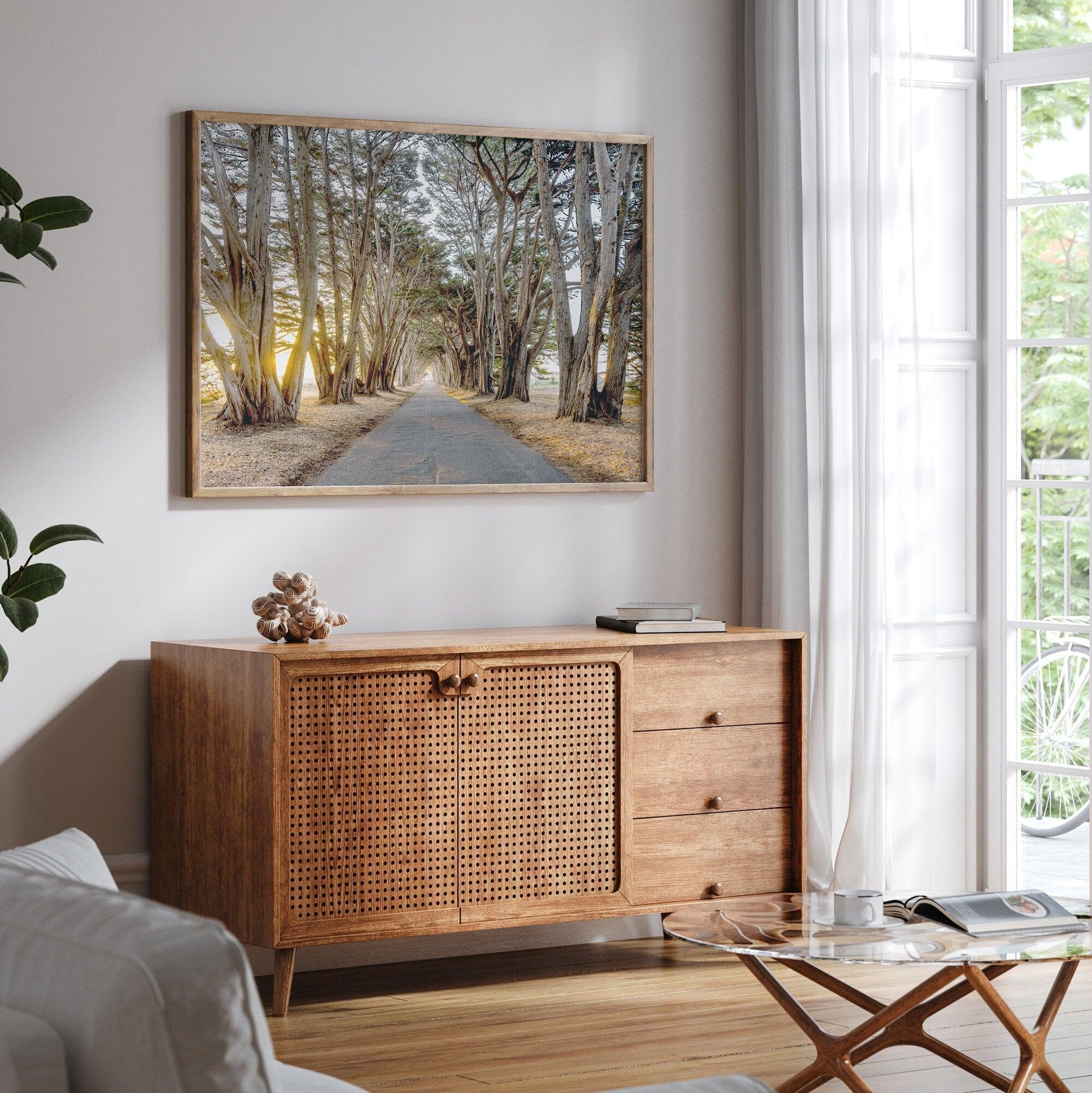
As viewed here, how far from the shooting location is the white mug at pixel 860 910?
2.74 m

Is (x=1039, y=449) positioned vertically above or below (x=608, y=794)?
above

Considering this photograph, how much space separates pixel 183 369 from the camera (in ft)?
12.8

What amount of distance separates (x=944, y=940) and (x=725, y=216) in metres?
2.48

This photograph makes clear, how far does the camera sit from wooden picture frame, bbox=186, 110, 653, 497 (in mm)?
3922

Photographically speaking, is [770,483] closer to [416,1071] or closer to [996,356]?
[996,356]

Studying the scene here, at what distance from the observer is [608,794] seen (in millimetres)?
3863

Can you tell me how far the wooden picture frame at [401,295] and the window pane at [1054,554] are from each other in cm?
109

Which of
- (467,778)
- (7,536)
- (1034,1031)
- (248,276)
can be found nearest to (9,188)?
(7,536)

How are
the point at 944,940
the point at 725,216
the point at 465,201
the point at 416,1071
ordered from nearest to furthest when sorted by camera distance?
the point at 944,940, the point at 416,1071, the point at 465,201, the point at 725,216

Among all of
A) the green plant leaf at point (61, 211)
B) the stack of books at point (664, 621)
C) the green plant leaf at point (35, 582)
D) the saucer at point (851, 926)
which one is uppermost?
the green plant leaf at point (61, 211)

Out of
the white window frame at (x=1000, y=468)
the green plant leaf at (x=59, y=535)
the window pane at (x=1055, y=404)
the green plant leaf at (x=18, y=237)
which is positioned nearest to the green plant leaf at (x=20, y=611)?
the green plant leaf at (x=59, y=535)

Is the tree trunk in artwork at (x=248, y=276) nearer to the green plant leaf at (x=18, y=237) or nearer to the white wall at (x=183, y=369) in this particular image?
the white wall at (x=183, y=369)

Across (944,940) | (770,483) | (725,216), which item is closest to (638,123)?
(725,216)

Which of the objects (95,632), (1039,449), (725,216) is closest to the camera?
(95,632)
